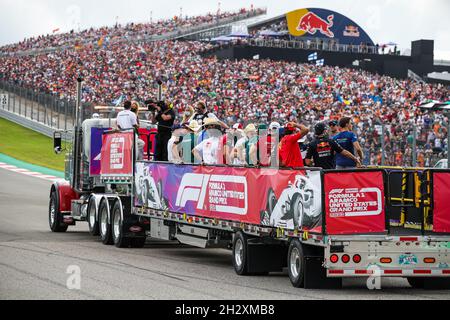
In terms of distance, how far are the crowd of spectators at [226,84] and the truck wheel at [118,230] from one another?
64.6 ft

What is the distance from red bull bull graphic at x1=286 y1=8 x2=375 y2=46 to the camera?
7488 cm

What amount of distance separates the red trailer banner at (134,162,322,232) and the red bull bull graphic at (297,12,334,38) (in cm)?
5750

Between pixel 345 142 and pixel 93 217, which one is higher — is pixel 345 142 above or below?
above

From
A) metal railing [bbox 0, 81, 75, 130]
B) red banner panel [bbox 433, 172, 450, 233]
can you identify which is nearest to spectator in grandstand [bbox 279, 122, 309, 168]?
red banner panel [bbox 433, 172, 450, 233]

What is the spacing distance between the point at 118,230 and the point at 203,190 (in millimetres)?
3485

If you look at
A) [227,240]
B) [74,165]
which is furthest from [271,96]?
[227,240]

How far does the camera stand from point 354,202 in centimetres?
1252

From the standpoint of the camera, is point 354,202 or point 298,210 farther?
point 298,210

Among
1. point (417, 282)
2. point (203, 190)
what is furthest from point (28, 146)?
point (417, 282)

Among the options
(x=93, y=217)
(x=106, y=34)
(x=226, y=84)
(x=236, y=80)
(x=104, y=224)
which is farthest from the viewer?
(x=106, y=34)

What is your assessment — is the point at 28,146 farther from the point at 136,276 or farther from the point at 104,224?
the point at 136,276

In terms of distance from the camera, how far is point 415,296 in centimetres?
1248

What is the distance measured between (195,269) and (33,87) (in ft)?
133

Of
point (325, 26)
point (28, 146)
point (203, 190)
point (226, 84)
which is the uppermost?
point (325, 26)
